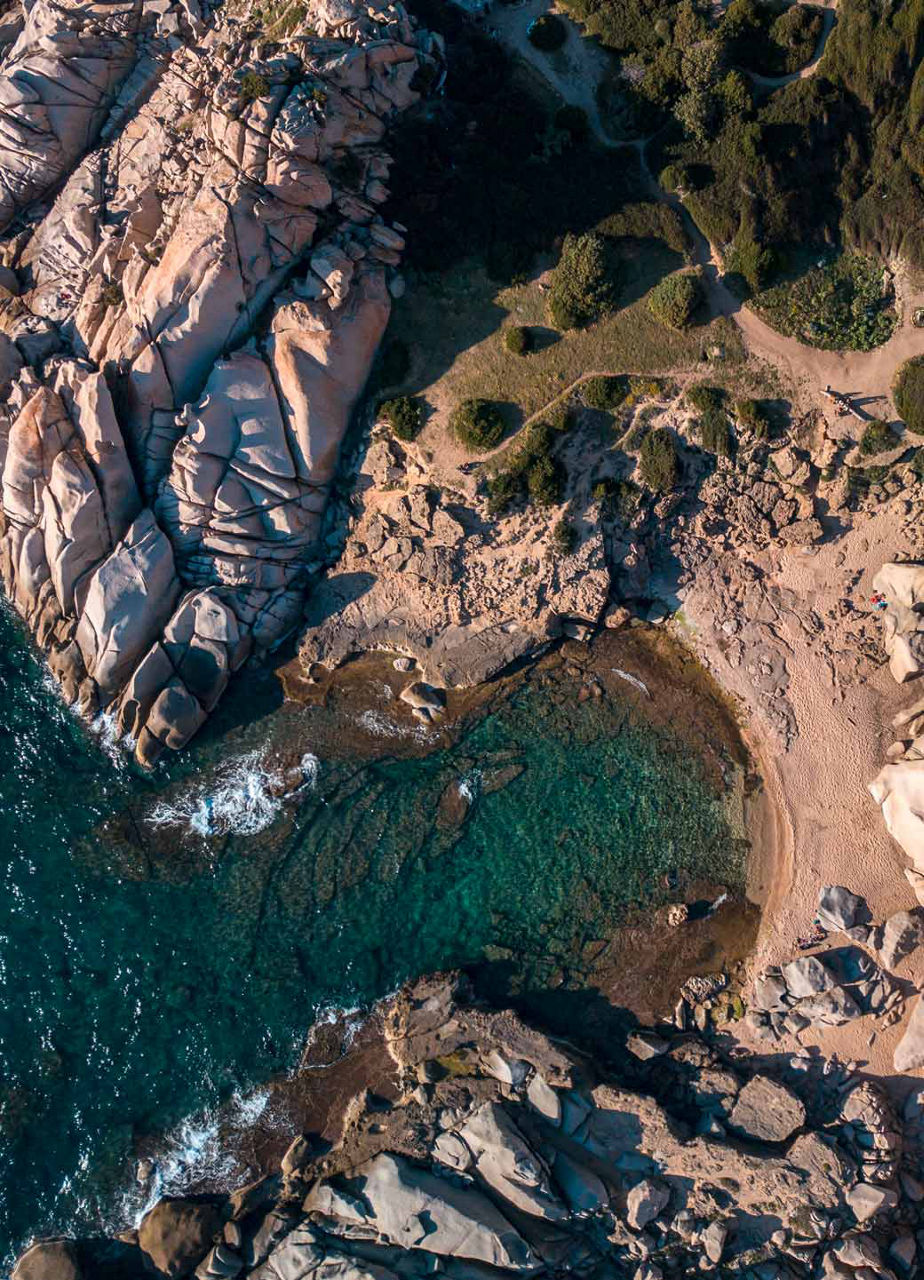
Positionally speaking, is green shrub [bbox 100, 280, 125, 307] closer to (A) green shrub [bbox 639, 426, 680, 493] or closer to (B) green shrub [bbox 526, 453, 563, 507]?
(B) green shrub [bbox 526, 453, 563, 507]

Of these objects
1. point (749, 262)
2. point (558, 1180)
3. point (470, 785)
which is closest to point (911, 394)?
point (749, 262)

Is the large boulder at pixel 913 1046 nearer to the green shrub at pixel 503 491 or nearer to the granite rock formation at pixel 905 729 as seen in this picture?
the granite rock formation at pixel 905 729

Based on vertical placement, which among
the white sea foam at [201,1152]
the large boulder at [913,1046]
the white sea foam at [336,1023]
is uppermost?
the large boulder at [913,1046]

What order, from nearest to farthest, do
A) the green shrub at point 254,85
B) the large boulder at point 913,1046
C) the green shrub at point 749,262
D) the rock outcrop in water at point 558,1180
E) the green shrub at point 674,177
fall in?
the rock outcrop in water at point 558,1180
the green shrub at point 254,85
the large boulder at point 913,1046
the green shrub at point 674,177
the green shrub at point 749,262

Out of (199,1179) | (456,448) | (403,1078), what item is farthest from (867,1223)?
(456,448)

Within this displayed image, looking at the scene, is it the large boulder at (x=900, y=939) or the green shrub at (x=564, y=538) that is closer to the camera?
the large boulder at (x=900, y=939)

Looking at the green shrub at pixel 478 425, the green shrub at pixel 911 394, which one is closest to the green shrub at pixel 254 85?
the green shrub at pixel 478 425
